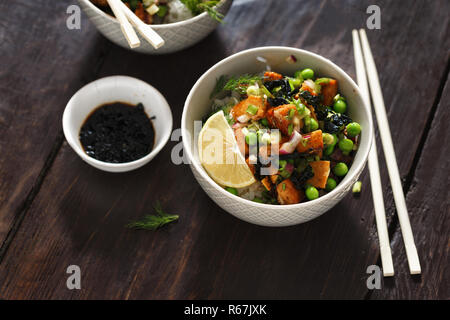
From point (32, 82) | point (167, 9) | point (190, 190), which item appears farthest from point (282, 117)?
point (32, 82)

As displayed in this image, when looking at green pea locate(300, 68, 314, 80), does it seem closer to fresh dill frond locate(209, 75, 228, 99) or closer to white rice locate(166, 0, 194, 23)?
fresh dill frond locate(209, 75, 228, 99)

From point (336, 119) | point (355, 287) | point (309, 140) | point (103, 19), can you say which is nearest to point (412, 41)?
point (336, 119)

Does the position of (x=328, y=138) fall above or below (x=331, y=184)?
above

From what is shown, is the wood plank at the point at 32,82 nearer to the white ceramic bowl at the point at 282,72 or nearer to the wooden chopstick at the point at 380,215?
the white ceramic bowl at the point at 282,72

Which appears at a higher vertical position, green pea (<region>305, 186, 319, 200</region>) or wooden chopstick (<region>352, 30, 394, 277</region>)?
green pea (<region>305, 186, 319, 200</region>)

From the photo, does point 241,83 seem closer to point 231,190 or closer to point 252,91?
point 252,91

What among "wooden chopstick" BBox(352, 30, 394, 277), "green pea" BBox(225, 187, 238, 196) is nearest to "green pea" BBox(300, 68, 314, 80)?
"wooden chopstick" BBox(352, 30, 394, 277)
